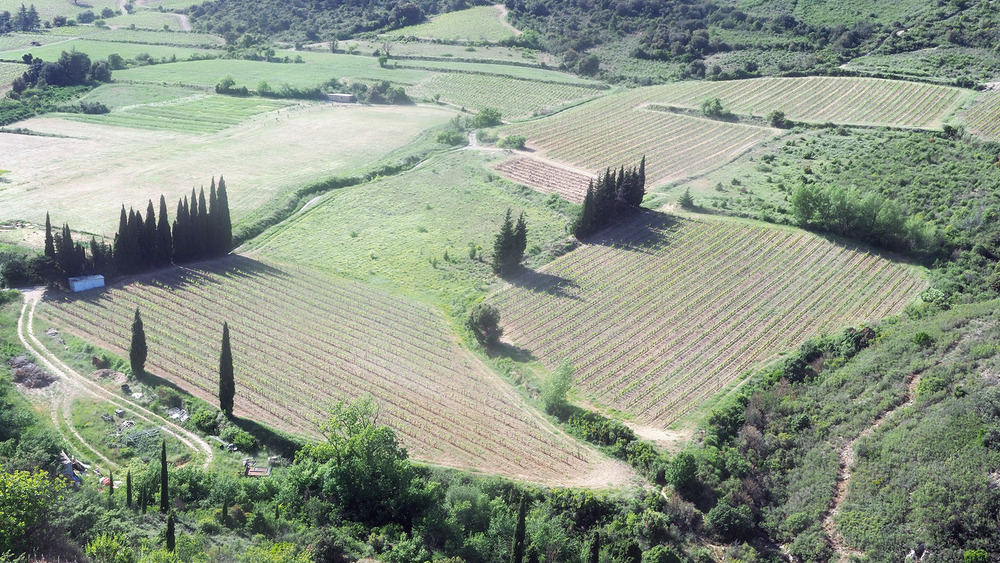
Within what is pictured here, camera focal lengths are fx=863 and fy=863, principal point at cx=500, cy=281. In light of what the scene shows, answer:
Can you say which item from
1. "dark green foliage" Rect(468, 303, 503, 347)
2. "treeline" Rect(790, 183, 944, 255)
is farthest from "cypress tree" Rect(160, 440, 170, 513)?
"treeline" Rect(790, 183, 944, 255)

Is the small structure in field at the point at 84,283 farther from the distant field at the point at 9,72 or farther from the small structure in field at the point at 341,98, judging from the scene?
the distant field at the point at 9,72

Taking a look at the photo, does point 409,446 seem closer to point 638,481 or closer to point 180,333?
point 638,481

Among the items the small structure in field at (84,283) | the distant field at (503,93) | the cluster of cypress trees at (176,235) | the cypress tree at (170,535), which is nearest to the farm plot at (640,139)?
the distant field at (503,93)

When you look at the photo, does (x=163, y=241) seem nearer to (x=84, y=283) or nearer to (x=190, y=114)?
(x=84, y=283)

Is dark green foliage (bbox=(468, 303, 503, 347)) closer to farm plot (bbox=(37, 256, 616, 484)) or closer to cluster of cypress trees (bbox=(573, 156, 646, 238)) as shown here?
farm plot (bbox=(37, 256, 616, 484))

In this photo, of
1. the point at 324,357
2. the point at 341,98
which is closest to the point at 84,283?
the point at 324,357

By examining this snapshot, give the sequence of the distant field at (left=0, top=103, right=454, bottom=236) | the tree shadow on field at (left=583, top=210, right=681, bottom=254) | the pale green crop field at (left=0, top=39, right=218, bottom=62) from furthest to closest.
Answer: the pale green crop field at (left=0, top=39, right=218, bottom=62) → the distant field at (left=0, top=103, right=454, bottom=236) → the tree shadow on field at (left=583, top=210, right=681, bottom=254)
